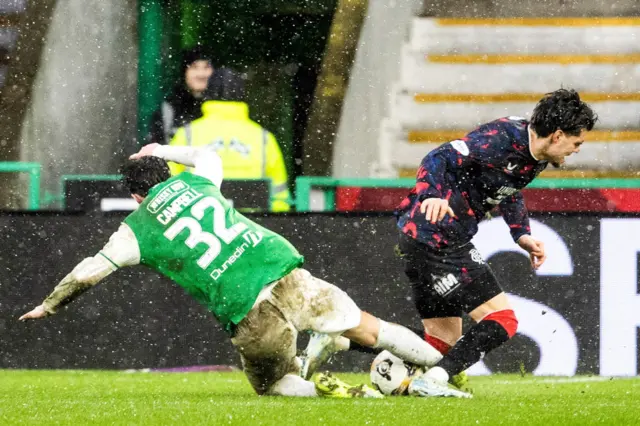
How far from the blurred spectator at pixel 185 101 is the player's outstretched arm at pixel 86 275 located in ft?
14.5

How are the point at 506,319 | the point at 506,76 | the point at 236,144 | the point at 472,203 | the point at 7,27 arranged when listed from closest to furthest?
the point at 506,319 → the point at 472,203 → the point at 236,144 → the point at 506,76 → the point at 7,27

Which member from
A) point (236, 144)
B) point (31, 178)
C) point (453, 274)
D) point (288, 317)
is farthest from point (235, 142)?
point (288, 317)

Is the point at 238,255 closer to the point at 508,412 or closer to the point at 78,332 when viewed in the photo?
the point at 508,412

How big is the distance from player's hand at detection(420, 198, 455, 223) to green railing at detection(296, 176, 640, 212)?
9.45 ft

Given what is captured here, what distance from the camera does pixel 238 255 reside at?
24.0ft

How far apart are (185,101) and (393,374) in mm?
6577

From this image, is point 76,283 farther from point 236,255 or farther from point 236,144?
point 236,144

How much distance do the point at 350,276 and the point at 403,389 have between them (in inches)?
85.8

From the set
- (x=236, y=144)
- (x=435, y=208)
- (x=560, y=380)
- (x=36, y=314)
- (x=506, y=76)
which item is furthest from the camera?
(x=506, y=76)

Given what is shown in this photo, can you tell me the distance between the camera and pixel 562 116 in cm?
745

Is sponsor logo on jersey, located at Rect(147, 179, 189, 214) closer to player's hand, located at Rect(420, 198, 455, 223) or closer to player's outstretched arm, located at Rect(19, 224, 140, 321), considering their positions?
player's outstretched arm, located at Rect(19, 224, 140, 321)

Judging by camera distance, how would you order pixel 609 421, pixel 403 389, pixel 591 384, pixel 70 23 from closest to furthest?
pixel 609 421 < pixel 403 389 < pixel 591 384 < pixel 70 23

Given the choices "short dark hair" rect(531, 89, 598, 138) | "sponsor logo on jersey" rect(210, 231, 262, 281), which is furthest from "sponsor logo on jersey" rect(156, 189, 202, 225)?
"short dark hair" rect(531, 89, 598, 138)

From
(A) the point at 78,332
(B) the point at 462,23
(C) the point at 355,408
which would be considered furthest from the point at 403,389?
(B) the point at 462,23
